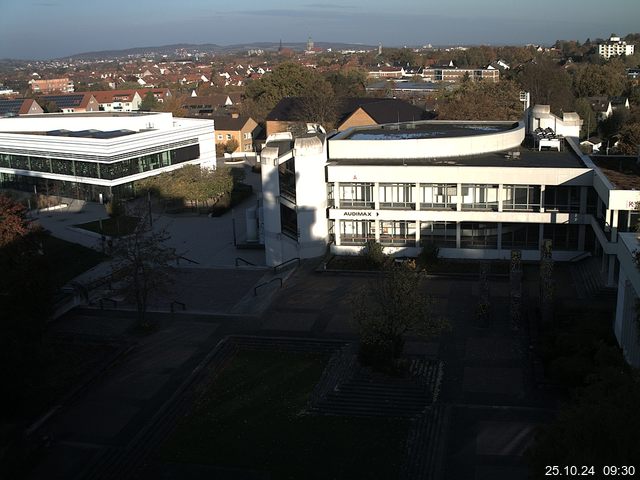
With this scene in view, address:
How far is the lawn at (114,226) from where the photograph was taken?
145 ft

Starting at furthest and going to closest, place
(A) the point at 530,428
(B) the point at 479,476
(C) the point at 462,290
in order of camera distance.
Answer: (C) the point at 462,290 < (A) the point at 530,428 < (B) the point at 479,476

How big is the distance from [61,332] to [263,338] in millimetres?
8310

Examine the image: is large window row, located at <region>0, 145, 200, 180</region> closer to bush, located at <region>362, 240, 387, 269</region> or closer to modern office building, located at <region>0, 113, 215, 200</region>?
modern office building, located at <region>0, 113, 215, 200</region>

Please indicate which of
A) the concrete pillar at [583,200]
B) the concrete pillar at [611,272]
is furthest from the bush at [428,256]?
the concrete pillar at [611,272]

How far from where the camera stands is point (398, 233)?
35.1 metres

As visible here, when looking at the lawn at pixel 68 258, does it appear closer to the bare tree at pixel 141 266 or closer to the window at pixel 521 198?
the bare tree at pixel 141 266

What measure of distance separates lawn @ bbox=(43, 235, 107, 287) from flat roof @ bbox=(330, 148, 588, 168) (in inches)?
560

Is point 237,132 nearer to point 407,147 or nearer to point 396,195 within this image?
point 407,147

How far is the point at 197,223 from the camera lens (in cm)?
4634

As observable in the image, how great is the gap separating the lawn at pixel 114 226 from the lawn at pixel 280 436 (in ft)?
76.5

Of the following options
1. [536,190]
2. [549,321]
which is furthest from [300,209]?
[549,321]

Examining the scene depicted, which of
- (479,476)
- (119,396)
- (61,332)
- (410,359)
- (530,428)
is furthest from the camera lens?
(61,332)

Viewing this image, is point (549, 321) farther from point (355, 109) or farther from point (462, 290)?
point (355, 109)

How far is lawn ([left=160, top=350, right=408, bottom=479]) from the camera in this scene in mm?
18203
